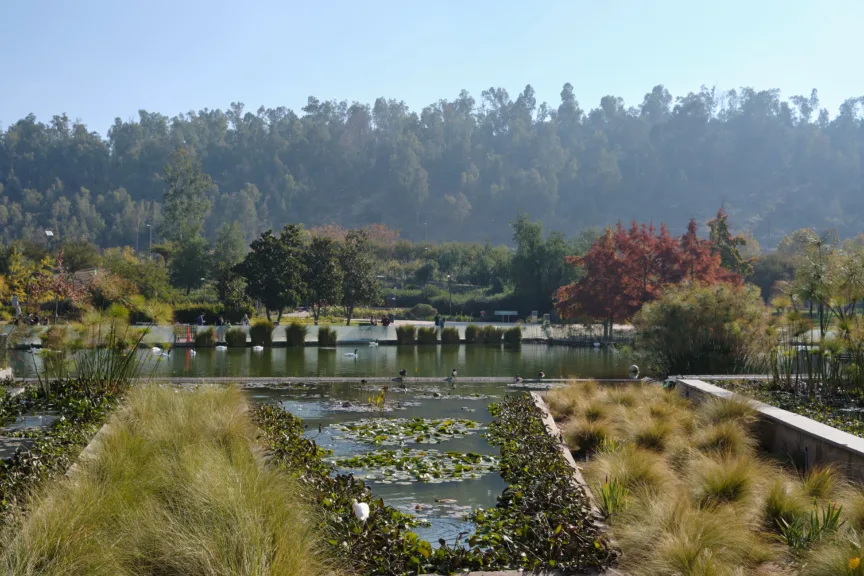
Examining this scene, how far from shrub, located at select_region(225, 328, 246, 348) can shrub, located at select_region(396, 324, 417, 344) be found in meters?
5.75

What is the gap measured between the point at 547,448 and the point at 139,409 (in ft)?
12.7

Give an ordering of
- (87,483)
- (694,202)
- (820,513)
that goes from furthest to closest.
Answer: (694,202) < (820,513) < (87,483)

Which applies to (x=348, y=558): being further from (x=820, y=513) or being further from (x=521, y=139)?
(x=521, y=139)

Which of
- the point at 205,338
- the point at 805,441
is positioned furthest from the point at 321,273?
the point at 805,441

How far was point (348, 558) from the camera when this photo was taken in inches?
172

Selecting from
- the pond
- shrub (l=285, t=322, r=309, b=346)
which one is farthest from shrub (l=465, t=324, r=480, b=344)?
shrub (l=285, t=322, r=309, b=346)

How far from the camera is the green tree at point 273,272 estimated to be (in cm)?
3228

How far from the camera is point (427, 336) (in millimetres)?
30141

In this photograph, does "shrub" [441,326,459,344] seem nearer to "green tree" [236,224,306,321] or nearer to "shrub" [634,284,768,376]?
"green tree" [236,224,306,321]

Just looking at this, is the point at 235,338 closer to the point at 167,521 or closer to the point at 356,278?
the point at 356,278

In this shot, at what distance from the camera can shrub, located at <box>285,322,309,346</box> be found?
1084 inches

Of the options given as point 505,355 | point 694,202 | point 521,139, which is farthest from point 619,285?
point 521,139

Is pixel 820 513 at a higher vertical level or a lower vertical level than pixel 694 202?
lower

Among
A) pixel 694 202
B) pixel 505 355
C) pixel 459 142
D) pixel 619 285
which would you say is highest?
pixel 459 142
